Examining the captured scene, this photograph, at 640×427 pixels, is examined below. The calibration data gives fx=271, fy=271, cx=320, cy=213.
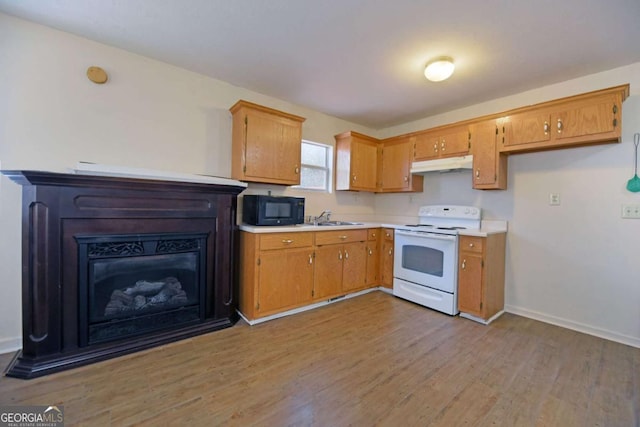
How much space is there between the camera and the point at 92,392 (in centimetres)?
166

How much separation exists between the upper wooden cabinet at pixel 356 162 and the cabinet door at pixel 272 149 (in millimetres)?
926

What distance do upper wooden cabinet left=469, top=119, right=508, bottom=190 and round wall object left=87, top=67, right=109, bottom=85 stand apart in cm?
373

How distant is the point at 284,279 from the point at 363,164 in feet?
6.94

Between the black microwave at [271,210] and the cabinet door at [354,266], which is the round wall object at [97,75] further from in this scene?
the cabinet door at [354,266]

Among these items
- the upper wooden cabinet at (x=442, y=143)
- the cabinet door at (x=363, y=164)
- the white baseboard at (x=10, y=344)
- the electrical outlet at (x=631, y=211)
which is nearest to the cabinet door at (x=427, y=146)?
the upper wooden cabinet at (x=442, y=143)

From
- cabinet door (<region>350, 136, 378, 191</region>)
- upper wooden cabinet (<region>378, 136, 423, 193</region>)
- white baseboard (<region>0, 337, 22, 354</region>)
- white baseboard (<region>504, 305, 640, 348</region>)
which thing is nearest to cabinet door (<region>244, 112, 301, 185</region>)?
→ cabinet door (<region>350, 136, 378, 191</region>)

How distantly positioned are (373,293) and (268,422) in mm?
2477

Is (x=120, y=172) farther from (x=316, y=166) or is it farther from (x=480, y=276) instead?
(x=480, y=276)

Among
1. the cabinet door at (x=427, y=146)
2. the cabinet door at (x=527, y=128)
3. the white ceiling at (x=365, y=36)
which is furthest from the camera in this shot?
the cabinet door at (x=427, y=146)

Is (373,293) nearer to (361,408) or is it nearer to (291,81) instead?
(361,408)

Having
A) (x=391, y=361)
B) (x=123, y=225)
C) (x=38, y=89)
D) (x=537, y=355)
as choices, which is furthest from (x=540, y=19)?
(x=38, y=89)

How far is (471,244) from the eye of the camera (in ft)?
9.50

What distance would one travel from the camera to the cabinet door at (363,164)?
12.8 feet

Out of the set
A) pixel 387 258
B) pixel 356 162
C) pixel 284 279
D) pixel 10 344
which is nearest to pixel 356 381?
pixel 284 279
